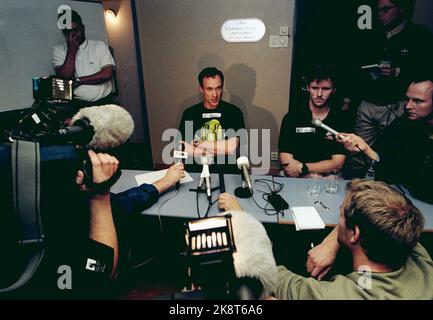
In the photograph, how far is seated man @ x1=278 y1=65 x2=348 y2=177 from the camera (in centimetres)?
239

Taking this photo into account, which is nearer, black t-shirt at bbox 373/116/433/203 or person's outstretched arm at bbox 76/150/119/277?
person's outstretched arm at bbox 76/150/119/277

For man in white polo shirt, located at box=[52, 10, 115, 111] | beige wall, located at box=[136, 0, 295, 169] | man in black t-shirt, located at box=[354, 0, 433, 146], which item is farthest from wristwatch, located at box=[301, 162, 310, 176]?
man in white polo shirt, located at box=[52, 10, 115, 111]

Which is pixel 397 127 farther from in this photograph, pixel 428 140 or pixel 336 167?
pixel 336 167

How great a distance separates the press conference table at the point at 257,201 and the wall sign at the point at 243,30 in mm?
2186

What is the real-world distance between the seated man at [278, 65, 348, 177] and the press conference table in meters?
0.29

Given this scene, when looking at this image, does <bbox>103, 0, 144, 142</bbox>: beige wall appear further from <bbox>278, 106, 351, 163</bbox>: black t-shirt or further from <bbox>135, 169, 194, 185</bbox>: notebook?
<bbox>278, 106, 351, 163</bbox>: black t-shirt

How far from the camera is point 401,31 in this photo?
2781 millimetres

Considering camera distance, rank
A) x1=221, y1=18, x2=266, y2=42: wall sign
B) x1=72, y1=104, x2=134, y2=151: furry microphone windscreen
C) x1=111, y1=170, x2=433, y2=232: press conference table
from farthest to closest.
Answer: x1=221, y1=18, x2=266, y2=42: wall sign → x1=111, y1=170, x2=433, y2=232: press conference table → x1=72, y1=104, x2=134, y2=151: furry microphone windscreen

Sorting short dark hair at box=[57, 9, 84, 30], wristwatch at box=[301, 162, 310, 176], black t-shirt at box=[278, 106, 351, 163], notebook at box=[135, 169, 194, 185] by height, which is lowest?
wristwatch at box=[301, 162, 310, 176]

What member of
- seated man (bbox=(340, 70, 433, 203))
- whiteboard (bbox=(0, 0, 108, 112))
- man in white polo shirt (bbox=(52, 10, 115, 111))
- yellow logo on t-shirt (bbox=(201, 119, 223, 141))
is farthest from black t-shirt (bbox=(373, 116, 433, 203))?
whiteboard (bbox=(0, 0, 108, 112))

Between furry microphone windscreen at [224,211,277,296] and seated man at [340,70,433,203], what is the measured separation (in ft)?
4.97

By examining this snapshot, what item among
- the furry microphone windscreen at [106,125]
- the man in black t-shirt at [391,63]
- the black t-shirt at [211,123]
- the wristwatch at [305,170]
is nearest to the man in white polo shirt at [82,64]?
the black t-shirt at [211,123]

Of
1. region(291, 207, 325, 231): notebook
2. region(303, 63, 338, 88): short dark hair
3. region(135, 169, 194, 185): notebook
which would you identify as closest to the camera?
region(291, 207, 325, 231): notebook

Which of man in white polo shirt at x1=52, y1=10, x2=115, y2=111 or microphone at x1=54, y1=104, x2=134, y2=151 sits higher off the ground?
man in white polo shirt at x1=52, y1=10, x2=115, y2=111
